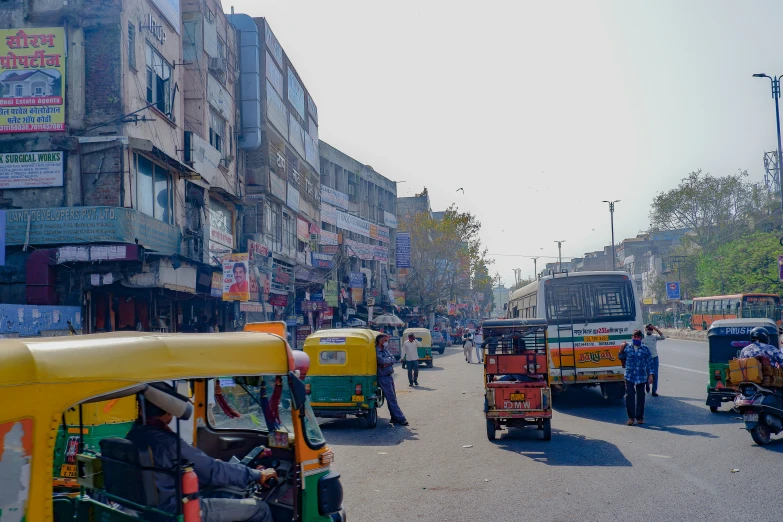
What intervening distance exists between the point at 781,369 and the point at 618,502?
191 inches

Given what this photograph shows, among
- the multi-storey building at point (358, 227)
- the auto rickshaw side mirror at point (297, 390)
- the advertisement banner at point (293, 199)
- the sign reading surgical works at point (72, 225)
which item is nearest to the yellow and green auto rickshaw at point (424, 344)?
the advertisement banner at point (293, 199)

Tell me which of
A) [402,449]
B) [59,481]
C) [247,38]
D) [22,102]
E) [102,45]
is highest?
[247,38]

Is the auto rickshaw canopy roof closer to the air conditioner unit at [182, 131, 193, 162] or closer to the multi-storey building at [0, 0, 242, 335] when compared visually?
the multi-storey building at [0, 0, 242, 335]

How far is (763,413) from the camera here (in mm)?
10680

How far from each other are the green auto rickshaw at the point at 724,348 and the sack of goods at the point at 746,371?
2958 millimetres

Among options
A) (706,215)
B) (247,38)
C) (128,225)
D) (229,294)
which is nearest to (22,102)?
(128,225)

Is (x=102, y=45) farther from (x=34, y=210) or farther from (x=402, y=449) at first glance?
(x=402, y=449)

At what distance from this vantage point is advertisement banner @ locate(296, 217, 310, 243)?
37.1 meters

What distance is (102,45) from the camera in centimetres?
1936

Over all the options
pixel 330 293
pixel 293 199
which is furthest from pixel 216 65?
pixel 330 293

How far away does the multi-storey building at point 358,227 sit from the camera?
4631 centimetres

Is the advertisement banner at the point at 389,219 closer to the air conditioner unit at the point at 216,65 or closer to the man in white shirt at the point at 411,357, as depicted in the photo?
the air conditioner unit at the point at 216,65

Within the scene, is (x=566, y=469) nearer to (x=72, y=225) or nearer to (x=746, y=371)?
(x=746, y=371)

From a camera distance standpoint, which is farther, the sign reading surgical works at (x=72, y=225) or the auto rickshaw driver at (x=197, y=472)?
the sign reading surgical works at (x=72, y=225)
